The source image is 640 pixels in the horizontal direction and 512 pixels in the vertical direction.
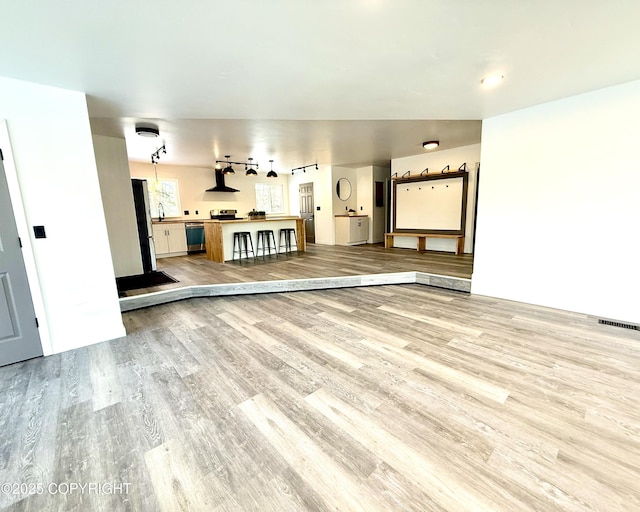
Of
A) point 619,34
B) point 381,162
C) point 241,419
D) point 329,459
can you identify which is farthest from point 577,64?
point 381,162

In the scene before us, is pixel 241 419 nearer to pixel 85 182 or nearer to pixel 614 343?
pixel 85 182

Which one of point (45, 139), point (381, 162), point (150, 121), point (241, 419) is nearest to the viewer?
point (241, 419)

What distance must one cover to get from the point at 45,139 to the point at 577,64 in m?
4.65

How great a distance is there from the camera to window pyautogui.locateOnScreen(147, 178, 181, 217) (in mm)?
7668

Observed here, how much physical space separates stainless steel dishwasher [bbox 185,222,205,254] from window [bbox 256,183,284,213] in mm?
2340

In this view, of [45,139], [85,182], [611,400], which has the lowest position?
[611,400]

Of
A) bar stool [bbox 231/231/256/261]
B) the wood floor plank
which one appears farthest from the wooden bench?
the wood floor plank

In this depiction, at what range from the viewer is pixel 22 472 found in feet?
4.53

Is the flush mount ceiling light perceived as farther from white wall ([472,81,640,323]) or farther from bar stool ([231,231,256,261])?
white wall ([472,81,640,323])

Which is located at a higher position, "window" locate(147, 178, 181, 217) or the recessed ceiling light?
the recessed ceiling light

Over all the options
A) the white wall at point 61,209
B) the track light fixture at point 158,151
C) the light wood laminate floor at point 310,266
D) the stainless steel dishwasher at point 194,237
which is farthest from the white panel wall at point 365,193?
the white wall at point 61,209

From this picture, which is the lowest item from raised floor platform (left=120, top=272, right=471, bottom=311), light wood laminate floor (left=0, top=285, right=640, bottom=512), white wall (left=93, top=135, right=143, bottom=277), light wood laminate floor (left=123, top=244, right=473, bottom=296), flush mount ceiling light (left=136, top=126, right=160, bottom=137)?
light wood laminate floor (left=0, top=285, right=640, bottom=512)

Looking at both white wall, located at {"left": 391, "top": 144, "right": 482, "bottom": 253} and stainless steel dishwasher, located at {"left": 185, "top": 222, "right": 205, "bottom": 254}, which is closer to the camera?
white wall, located at {"left": 391, "top": 144, "right": 482, "bottom": 253}

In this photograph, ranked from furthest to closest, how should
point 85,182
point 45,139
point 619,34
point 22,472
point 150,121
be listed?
point 150,121 → point 85,182 → point 45,139 → point 619,34 → point 22,472
